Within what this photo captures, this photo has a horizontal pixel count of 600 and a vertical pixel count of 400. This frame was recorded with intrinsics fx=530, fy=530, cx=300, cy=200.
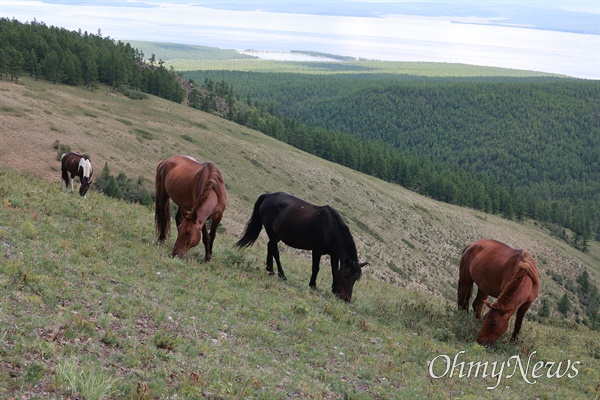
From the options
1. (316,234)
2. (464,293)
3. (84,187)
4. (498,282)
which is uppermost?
(316,234)

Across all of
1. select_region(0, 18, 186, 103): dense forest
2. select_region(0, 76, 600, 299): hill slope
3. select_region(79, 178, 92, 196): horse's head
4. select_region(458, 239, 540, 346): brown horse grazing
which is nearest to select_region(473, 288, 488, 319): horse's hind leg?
select_region(458, 239, 540, 346): brown horse grazing

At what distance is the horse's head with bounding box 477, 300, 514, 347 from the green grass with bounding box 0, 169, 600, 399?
0.87 feet

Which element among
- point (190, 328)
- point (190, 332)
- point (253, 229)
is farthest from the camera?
point (253, 229)

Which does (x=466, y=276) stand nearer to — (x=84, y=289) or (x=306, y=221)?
(x=306, y=221)

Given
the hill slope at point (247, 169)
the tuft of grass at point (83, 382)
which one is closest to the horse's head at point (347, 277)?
the tuft of grass at point (83, 382)

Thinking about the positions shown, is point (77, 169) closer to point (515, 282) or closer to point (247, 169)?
point (515, 282)

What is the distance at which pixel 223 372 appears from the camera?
7.46 m

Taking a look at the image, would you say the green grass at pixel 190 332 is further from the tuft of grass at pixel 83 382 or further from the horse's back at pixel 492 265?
the horse's back at pixel 492 265

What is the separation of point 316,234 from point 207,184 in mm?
3346

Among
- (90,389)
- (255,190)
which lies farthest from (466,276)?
(255,190)

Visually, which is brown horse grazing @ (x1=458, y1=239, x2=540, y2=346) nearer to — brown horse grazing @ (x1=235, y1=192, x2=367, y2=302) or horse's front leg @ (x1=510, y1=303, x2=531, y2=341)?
horse's front leg @ (x1=510, y1=303, x2=531, y2=341)

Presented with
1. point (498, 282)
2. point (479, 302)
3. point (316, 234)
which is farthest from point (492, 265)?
point (316, 234)

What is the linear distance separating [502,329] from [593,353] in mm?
4951

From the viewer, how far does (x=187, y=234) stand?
1339 centimetres
